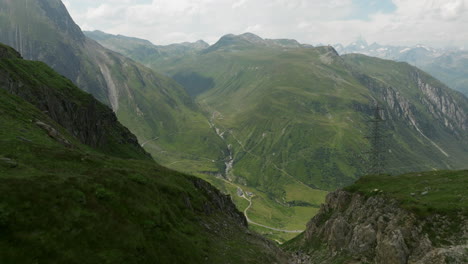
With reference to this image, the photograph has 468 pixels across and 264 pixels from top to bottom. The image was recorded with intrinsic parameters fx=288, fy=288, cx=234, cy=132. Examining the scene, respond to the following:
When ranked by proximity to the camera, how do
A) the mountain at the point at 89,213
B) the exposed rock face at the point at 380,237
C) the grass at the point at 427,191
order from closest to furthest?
the mountain at the point at 89,213 < the exposed rock face at the point at 380,237 < the grass at the point at 427,191

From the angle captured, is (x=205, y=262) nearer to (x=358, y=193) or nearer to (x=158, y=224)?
(x=158, y=224)

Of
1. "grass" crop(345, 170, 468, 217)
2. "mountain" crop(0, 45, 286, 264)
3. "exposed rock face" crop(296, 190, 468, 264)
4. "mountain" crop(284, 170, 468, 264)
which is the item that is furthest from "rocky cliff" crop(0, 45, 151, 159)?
"grass" crop(345, 170, 468, 217)

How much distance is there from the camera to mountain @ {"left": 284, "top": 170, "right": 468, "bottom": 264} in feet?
145

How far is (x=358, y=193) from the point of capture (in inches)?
3019

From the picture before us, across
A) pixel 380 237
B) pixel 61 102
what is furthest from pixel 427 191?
pixel 61 102

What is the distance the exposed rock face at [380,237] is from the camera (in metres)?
42.7

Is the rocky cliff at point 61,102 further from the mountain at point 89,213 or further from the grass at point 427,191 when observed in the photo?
the grass at point 427,191

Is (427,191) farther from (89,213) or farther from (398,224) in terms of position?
(89,213)

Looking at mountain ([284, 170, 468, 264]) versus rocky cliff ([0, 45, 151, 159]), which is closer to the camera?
mountain ([284, 170, 468, 264])

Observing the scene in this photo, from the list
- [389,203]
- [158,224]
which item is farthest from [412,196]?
[158,224]

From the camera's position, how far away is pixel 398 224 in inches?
2010

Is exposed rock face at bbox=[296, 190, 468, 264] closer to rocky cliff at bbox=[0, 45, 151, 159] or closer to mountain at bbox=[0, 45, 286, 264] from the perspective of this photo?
mountain at bbox=[0, 45, 286, 264]

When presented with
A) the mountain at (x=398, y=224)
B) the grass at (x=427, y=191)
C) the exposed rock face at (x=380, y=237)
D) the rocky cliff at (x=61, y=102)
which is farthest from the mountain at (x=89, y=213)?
the grass at (x=427, y=191)

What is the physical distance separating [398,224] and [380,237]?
409 centimetres
